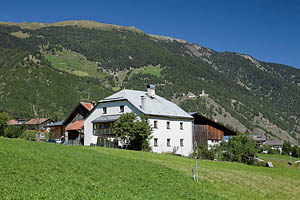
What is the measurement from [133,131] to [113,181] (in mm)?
24316

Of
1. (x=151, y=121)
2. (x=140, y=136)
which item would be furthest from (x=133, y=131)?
(x=151, y=121)

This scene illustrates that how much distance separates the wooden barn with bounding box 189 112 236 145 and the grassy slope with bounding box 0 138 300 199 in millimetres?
31673

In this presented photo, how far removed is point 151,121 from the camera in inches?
1962

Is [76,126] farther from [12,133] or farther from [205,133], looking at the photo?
[205,133]

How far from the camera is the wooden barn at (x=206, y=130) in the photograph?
191 ft

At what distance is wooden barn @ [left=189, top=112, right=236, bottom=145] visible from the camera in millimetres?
58188

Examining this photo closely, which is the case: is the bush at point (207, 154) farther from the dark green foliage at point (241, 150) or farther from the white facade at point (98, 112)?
the white facade at point (98, 112)

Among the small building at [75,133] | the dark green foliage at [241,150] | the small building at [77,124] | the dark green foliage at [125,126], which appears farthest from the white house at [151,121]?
the dark green foliage at [241,150]

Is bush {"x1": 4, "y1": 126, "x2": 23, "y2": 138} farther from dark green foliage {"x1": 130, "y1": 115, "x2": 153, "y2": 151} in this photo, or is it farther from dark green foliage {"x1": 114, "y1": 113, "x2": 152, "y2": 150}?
dark green foliage {"x1": 130, "y1": 115, "x2": 153, "y2": 151}

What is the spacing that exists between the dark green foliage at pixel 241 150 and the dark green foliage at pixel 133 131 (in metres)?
9.35

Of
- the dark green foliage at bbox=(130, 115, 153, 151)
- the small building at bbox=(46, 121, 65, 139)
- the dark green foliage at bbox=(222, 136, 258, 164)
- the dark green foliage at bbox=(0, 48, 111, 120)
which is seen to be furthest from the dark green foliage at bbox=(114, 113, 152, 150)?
the dark green foliage at bbox=(0, 48, 111, 120)

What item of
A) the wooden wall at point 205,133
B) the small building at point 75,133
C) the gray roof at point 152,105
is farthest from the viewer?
the wooden wall at point 205,133

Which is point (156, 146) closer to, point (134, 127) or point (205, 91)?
point (134, 127)

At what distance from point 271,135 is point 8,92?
115 m
